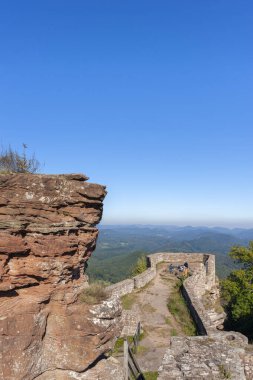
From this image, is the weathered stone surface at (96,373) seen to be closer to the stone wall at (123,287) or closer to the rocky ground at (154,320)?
the rocky ground at (154,320)

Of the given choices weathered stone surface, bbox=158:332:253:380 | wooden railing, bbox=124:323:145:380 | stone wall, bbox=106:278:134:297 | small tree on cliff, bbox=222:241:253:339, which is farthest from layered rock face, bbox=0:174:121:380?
small tree on cliff, bbox=222:241:253:339

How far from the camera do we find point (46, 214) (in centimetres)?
769

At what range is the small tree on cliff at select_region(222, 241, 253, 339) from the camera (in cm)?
2118

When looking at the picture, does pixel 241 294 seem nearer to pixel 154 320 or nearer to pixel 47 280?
pixel 154 320

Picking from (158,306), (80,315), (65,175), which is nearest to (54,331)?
(80,315)

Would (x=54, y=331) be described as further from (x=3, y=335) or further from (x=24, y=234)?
(x=24, y=234)

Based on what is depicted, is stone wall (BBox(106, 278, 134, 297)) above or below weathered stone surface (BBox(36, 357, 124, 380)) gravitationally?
below

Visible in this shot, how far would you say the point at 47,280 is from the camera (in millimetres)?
7738

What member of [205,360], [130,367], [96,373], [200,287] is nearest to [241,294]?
[200,287]

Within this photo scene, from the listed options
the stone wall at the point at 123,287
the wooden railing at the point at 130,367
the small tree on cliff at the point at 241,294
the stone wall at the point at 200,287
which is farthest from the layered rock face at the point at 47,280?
the small tree on cliff at the point at 241,294

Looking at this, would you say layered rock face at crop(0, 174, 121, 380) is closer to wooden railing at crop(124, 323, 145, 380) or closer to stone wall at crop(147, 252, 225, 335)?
wooden railing at crop(124, 323, 145, 380)

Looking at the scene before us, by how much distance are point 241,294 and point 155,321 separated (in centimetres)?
978

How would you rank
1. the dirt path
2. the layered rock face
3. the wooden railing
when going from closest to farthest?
the layered rock face, the wooden railing, the dirt path

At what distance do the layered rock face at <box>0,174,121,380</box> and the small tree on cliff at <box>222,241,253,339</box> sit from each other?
1423 centimetres
